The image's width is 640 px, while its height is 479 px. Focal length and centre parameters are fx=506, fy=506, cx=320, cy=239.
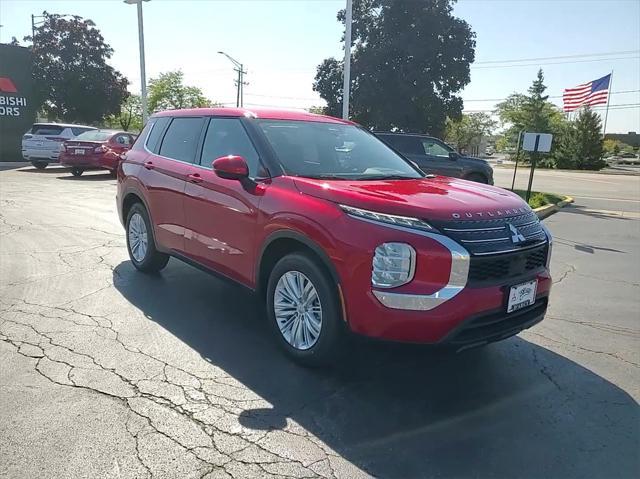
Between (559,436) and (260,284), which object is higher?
(260,284)

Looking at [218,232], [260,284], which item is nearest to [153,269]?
[218,232]

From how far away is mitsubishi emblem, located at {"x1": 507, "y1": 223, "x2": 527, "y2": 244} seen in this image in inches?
132

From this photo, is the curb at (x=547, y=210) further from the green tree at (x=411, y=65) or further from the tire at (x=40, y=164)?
the tire at (x=40, y=164)

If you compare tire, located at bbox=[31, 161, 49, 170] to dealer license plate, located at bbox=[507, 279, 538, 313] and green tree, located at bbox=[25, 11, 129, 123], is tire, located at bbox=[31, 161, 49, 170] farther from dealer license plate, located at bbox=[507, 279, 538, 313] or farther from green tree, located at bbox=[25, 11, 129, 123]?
dealer license plate, located at bbox=[507, 279, 538, 313]

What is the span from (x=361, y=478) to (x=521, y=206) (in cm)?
226

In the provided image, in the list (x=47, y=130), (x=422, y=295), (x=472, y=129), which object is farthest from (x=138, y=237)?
(x=472, y=129)

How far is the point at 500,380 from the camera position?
3617 millimetres

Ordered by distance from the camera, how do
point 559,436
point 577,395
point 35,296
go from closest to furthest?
point 559,436
point 577,395
point 35,296

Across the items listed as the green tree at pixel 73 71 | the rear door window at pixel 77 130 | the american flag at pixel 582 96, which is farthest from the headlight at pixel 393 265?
the american flag at pixel 582 96

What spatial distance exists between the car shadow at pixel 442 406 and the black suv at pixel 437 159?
9.98 m

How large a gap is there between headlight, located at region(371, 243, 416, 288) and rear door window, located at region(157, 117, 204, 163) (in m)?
2.55

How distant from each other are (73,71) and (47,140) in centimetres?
1658

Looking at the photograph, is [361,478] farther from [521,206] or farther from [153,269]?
[153,269]

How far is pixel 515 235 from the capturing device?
3381 millimetres
